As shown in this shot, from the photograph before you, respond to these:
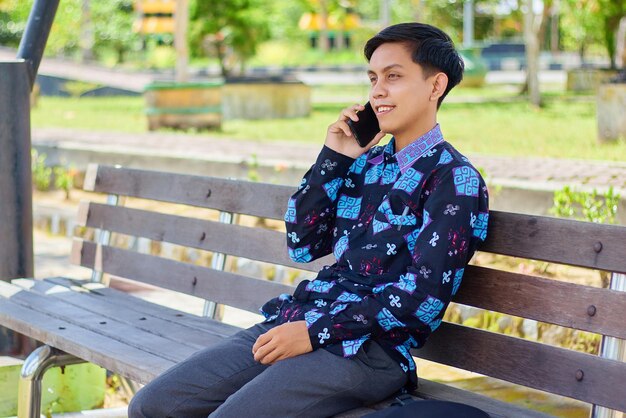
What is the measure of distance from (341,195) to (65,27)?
20.7 m

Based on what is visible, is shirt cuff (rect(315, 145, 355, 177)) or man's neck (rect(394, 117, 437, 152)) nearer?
man's neck (rect(394, 117, 437, 152))

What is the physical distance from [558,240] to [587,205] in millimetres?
2920

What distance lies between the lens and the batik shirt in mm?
3029

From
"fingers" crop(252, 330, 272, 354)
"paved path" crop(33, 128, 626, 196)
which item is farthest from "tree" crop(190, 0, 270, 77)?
"fingers" crop(252, 330, 272, 354)

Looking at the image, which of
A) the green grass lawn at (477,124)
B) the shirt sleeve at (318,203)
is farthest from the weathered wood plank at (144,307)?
the green grass lawn at (477,124)

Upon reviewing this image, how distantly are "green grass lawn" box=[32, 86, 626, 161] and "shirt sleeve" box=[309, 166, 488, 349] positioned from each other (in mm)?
7267

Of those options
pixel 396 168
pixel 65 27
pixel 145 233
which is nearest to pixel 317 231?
pixel 396 168

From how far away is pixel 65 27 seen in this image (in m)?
23.2

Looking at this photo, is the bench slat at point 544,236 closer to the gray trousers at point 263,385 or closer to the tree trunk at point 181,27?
the gray trousers at point 263,385

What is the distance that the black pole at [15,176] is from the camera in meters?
5.09

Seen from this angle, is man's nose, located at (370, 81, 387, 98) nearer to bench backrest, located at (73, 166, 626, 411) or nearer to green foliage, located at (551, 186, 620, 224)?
bench backrest, located at (73, 166, 626, 411)

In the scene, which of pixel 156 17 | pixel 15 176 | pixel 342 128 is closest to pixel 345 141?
pixel 342 128

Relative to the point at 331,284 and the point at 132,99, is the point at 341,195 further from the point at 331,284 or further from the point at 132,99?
the point at 132,99

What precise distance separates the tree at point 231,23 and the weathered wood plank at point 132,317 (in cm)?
2161
